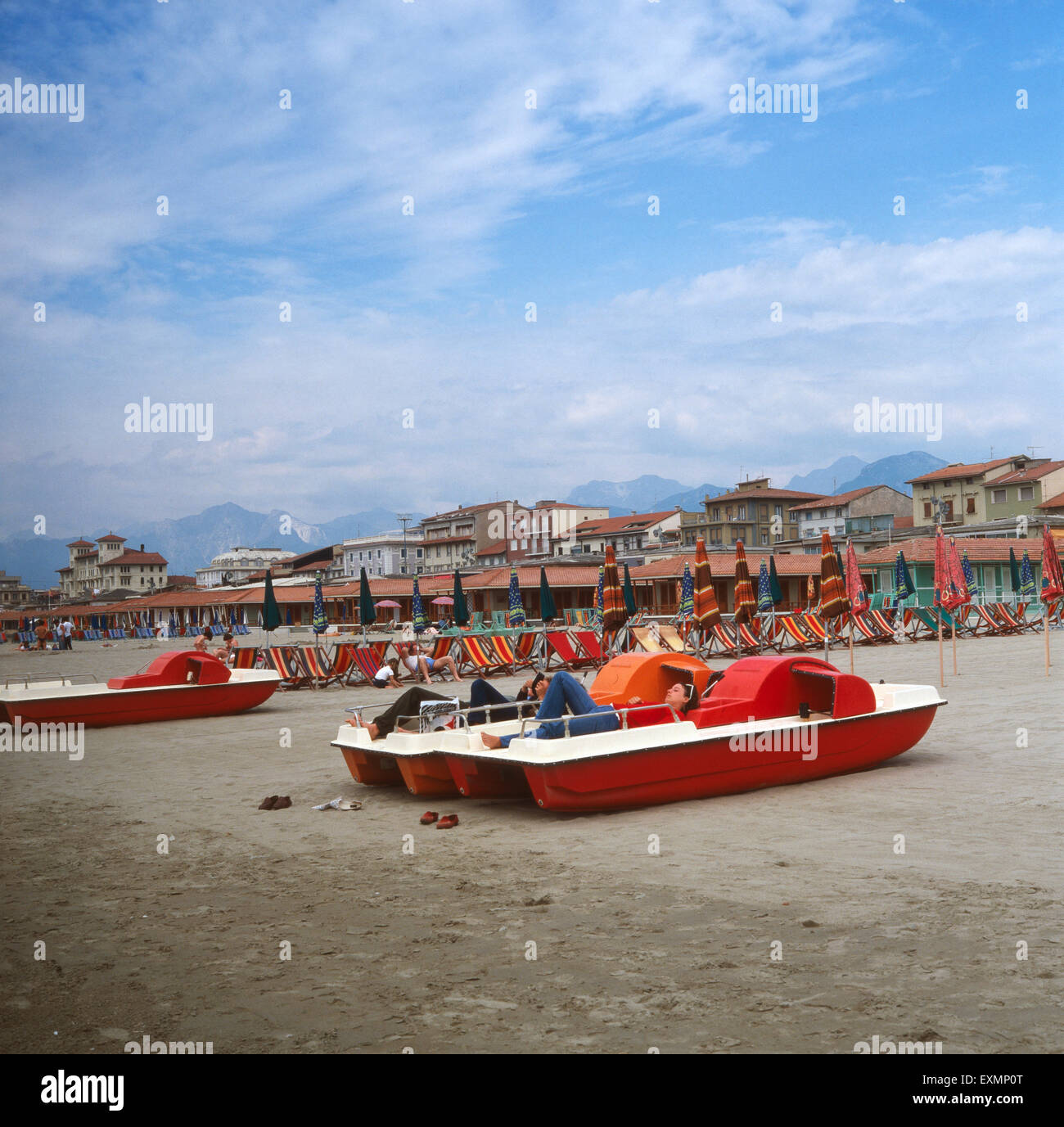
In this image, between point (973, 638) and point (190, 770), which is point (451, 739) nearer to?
point (190, 770)

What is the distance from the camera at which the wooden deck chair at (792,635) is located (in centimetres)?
2809

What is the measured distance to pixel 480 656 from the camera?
2253cm

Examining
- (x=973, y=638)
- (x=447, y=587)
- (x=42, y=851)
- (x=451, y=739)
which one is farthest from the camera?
(x=447, y=587)

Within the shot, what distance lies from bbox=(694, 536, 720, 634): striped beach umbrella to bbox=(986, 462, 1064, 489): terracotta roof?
57.3 m

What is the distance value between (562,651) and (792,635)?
7958 millimetres

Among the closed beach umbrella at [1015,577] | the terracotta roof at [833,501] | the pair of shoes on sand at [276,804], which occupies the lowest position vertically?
the pair of shoes on sand at [276,804]

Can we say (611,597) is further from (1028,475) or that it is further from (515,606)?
(1028,475)

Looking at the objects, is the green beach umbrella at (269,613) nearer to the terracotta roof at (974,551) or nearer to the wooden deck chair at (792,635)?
the wooden deck chair at (792,635)

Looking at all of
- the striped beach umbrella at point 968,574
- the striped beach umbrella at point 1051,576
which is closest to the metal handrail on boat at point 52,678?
the striped beach umbrella at point 1051,576

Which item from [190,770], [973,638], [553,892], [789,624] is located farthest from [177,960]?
[973,638]

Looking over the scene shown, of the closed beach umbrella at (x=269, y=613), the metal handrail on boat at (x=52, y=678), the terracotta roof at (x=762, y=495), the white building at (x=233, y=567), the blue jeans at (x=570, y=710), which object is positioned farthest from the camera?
the white building at (x=233, y=567)

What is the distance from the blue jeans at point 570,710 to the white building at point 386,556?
87951 millimetres

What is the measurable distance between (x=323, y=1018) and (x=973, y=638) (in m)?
31.3

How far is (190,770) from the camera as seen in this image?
1141 cm
